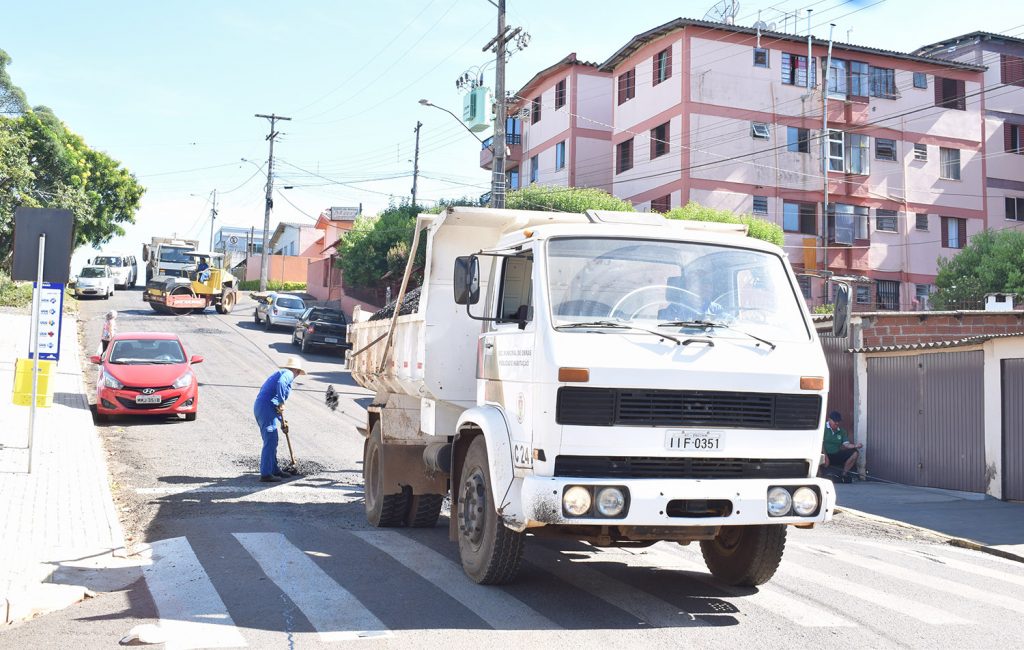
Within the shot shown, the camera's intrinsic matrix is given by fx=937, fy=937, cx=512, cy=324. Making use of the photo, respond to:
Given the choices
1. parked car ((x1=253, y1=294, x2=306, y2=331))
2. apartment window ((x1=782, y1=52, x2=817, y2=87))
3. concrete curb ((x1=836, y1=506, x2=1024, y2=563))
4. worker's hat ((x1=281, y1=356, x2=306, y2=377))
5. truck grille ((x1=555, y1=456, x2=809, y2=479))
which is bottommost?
concrete curb ((x1=836, y1=506, x2=1024, y2=563))

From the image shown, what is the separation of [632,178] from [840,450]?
76.3 ft

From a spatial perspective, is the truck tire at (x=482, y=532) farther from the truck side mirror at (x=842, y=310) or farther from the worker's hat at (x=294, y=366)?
the worker's hat at (x=294, y=366)

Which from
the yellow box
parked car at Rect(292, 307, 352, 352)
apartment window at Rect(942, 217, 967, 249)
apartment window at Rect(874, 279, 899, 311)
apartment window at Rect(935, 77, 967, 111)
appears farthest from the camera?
apartment window at Rect(935, 77, 967, 111)

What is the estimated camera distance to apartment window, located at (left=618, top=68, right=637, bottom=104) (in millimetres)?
39375

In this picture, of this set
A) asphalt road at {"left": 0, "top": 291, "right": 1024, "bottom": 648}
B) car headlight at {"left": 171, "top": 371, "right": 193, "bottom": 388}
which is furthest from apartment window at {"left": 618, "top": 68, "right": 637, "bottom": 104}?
asphalt road at {"left": 0, "top": 291, "right": 1024, "bottom": 648}

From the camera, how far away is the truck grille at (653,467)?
588 cm

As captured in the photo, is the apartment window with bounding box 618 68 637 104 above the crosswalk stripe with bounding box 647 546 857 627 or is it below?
above

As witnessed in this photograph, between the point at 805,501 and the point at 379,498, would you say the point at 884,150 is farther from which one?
the point at 805,501

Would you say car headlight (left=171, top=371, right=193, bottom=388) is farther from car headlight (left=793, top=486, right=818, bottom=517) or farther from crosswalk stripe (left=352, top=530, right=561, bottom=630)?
car headlight (left=793, top=486, right=818, bottom=517)

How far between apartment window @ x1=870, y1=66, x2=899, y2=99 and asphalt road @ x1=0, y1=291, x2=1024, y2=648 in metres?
31.3

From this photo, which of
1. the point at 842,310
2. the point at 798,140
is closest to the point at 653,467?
the point at 842,310

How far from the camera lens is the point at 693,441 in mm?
5941

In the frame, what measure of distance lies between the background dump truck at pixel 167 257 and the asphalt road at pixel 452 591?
3484 cm

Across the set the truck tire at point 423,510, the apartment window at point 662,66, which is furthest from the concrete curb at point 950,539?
the apartment window at point 662,66
